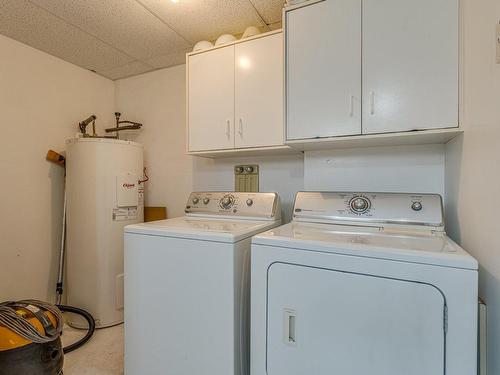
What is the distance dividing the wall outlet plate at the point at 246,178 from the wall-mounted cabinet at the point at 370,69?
63cm

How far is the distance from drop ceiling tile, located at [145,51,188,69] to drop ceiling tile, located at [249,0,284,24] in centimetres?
85

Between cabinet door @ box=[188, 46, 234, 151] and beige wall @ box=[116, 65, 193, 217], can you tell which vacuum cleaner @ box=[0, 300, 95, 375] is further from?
cabinet door @ box=[188, 46, 234, 151]

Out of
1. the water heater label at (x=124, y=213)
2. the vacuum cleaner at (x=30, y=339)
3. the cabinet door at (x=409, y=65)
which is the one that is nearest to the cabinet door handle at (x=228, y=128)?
the cabinet door at (x=409, y=65)

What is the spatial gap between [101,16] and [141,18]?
262 mm

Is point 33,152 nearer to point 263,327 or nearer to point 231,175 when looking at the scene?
point 231,175

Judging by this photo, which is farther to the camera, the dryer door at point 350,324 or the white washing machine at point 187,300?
the white washing machine at point 187,300

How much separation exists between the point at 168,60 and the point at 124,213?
1445 millimetres

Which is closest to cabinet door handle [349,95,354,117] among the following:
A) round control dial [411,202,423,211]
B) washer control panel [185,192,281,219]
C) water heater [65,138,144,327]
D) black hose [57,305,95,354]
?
round control dial [411,202,423,211]

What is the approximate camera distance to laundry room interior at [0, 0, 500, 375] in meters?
0.90

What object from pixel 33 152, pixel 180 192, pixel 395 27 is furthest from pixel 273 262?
pixel 33 152

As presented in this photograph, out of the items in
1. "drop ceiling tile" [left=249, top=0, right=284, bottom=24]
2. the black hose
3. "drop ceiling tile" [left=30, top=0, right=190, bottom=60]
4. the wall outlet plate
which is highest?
→ "drop ceiling tile" [left=249, top=0, right=284, bottom=24]

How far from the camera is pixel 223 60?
1.84 m

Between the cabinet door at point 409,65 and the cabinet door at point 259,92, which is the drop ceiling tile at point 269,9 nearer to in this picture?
the cabinet door at point 259,92

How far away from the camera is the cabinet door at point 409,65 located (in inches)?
47.3
